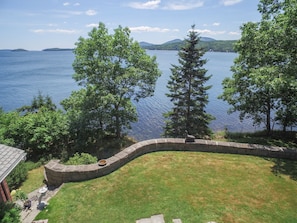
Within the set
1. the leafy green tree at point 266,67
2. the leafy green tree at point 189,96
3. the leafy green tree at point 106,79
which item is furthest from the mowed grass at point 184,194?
the leafy green tree at point 189,96

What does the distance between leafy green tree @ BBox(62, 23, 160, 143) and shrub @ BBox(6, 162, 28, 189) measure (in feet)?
16.0

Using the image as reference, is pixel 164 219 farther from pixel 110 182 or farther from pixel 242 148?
pixel 242 148

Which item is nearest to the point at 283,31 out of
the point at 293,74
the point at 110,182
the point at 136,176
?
the point at 293,74

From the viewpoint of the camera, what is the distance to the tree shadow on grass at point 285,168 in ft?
29.1

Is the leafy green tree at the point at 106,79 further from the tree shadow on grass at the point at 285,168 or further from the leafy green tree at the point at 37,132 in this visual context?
the tree shadow on grass at the point at 285,168

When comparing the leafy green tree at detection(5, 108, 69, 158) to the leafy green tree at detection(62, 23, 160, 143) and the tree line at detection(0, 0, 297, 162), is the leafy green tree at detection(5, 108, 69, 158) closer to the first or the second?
the tree line at detection(0, 0, 297, 162)

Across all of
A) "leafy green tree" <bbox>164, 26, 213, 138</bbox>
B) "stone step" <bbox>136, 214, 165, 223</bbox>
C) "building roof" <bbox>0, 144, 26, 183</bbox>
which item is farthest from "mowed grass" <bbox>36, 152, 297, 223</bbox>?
"leafy green tree" <bbox>164, 26, 213, 138</bbox>

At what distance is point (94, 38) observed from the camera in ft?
48.4

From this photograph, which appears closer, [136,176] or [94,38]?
[136,176]

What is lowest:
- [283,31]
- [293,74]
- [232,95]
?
[232,95]

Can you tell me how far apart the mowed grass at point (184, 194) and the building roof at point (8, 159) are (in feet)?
6.42

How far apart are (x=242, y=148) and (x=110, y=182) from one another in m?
6.61

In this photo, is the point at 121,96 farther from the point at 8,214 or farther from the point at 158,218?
the point at 8,214

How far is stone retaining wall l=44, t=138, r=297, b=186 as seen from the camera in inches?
339
